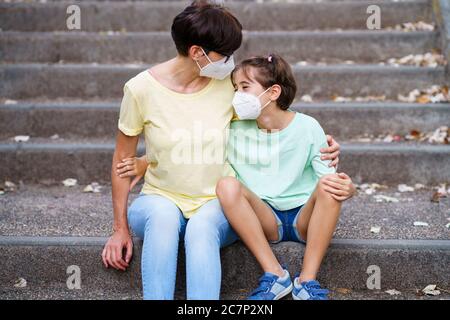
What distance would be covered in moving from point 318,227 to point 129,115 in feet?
3.08

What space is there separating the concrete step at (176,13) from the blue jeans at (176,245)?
8.88 feet

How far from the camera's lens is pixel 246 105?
9.29ft

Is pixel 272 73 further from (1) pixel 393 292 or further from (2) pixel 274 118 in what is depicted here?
(1) pixel 393 292

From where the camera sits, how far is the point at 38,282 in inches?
118

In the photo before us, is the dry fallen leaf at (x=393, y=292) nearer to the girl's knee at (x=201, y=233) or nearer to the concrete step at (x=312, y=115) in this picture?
the girl's knee at (x=201, y=233)

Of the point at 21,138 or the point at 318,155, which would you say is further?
the point at 21,138

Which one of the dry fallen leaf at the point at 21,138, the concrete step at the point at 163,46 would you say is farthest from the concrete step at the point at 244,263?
the concrete step at the point at 163,46

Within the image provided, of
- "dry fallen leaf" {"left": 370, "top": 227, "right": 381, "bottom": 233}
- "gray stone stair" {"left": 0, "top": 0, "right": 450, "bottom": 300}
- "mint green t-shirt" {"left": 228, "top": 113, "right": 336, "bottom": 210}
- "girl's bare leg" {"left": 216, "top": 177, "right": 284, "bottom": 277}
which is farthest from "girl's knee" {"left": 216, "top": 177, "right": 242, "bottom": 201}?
"dry fallen leaf" {"left": 370, "top": 227, "right": 381, "bottom": 233}

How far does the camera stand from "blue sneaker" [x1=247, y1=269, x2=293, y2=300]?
8.72ft

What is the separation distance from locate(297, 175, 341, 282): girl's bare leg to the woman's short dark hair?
0.71 metres

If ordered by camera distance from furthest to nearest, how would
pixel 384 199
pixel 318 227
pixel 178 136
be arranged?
pixel 384 199, pixel 178 136, pixel 318 227

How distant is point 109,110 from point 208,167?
1.55 meters

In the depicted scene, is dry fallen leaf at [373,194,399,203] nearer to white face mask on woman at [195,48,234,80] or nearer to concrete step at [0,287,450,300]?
concrete step at [0,287,450,300]

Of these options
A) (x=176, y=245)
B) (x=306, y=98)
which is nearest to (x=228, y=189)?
(x=176, y=245)
